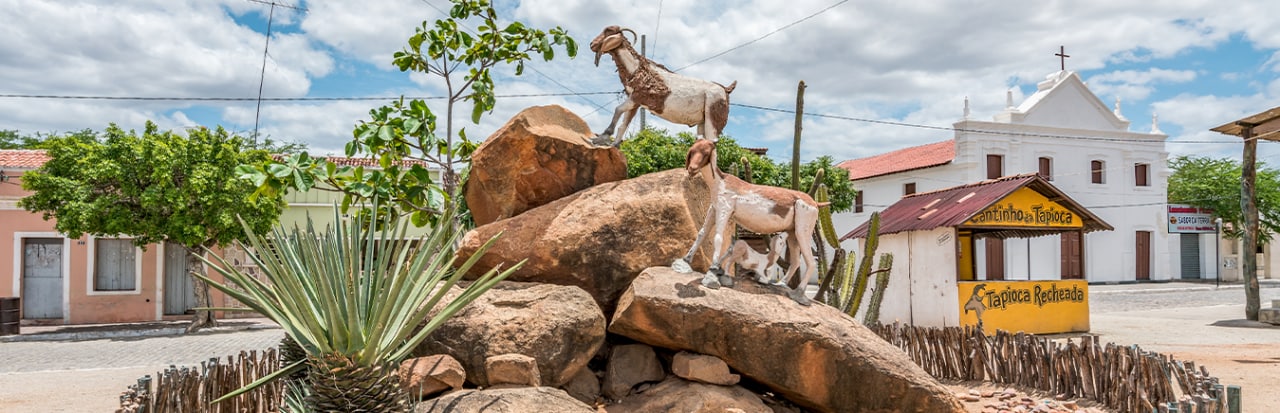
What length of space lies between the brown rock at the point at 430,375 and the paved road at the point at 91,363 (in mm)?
5197

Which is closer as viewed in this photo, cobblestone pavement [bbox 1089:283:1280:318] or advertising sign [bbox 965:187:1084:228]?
advertising sign [bbox 965:187:1084:228]

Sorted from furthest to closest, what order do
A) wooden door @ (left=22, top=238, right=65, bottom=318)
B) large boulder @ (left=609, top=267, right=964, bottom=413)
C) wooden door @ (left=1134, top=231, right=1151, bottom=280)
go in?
wooden door @ (left=1134, top=231, right=1151, bottom=280)
wooden door @ (left=22, top=238, right=65, bottom=318)
large boulder @ (left=609, top=267, right=964, bottom=413)

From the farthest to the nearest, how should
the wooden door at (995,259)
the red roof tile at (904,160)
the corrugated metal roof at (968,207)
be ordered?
1. the red roof tile at (904,160)
2. the wooden door at (995,259)
3. the corrugated metal roof at (968,207)

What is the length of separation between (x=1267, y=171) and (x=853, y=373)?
3602 centimetres

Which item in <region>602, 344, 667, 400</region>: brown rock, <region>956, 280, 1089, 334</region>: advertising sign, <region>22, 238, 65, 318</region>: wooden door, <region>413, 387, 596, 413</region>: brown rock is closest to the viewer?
<region>413, 387, 596, 413</region>: brown rock

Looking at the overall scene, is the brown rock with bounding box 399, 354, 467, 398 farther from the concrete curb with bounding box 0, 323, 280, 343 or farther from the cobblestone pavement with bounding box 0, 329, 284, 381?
the concrete curb with bounding box 0, 323, 280, 343

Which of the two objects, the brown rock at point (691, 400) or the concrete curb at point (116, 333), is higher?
the brown rock at point (691, 400)

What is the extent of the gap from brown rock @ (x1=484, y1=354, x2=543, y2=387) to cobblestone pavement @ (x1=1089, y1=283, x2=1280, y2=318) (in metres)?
16.8

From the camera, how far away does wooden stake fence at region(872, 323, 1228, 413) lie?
20.3ft

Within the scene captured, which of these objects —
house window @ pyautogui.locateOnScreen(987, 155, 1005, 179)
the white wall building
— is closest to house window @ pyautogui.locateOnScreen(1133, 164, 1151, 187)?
the white wall building

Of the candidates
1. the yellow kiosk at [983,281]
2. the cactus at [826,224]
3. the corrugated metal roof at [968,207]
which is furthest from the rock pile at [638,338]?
the corrugated metal roof at [968,207]

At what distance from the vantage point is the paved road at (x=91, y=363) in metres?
8.75

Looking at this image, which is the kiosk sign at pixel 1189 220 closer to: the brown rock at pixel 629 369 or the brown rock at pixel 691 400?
the brown rock at pixel 691 400

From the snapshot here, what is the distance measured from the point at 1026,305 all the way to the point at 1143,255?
21.0 meters
